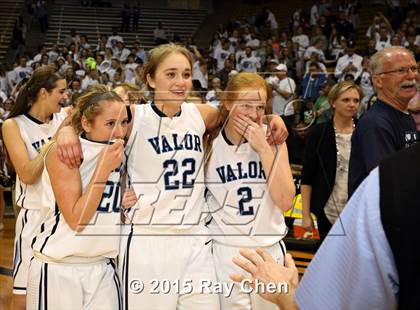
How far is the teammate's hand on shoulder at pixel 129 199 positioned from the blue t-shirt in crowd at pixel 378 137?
1.11m

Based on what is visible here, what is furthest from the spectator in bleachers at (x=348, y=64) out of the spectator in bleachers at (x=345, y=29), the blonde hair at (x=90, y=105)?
the blonde hair at (x=90, y=105)

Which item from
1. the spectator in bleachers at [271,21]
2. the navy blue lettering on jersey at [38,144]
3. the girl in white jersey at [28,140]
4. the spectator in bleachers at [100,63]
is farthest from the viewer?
the spectator in bleachers at [271,21]

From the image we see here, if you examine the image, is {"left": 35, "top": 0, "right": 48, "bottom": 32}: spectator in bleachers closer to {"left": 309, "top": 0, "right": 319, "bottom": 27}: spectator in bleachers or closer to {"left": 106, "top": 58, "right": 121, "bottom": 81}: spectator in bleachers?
{"left": 106, "top": 58, "right": 121, "bottom": 81}: spectator in bleachers

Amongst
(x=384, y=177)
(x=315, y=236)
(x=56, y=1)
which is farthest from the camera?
(x=56, y=1)

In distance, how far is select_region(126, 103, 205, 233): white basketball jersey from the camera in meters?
2.96

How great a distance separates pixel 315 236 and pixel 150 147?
3316 millimetres

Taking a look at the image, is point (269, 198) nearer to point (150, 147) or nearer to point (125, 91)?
point (150, 147)

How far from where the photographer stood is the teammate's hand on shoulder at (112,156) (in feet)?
9.24

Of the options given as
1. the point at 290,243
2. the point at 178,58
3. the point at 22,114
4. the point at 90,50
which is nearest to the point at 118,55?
the point at 90,50

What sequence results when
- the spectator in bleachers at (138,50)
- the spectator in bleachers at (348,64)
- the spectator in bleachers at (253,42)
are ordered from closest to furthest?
1. the spectator in bleachers at (348,64)
2. the spectator in bleachers at (138,50)
3. the spectator in bleachers at (253,42)

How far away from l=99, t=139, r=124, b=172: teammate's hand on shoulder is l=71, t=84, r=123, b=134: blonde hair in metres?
0.17

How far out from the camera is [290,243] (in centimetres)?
637

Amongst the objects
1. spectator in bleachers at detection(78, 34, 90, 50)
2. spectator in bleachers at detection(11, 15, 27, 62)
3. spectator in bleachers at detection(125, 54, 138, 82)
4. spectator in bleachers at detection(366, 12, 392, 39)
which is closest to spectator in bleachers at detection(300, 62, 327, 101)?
spectator in bleachers at detection(125, 54, 138, 82)

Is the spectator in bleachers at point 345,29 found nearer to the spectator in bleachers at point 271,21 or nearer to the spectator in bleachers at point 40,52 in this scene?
the spectator in bleachers at point 271,21
